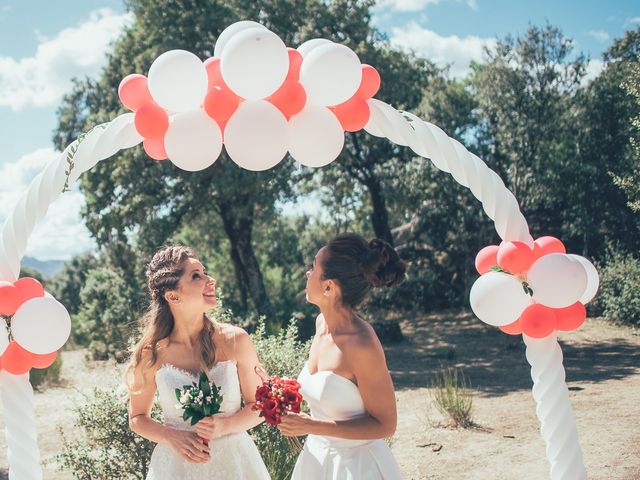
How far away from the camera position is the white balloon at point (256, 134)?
11.7 ft

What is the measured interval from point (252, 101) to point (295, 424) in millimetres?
1761

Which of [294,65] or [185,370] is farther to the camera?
[294,65]

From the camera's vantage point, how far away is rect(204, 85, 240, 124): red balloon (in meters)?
3.68

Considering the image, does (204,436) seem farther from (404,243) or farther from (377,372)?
Result: (404,243)

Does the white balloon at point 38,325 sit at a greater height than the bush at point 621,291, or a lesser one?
greater

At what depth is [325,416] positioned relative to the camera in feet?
11.0

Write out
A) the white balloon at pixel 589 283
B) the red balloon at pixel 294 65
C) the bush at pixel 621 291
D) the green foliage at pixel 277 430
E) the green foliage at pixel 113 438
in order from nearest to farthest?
1. the white balloon at pixel 589 283
2. the red balloon at pixel 294 65
3. the green foliage at pixel 277 430
4. the green foliage at pixel 113 438
5. the bush at pixel 621 291

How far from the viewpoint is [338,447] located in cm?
338

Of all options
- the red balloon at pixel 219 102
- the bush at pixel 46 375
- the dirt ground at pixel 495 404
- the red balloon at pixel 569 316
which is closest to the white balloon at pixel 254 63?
the red balloon at pixel 219 102

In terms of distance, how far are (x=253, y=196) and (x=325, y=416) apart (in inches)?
521

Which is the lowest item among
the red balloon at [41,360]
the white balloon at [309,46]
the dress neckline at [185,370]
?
the dress neckline at [185,370]

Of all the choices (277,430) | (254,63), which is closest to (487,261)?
(254,63)

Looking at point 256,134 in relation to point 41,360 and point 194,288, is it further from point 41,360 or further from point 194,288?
point 41,360

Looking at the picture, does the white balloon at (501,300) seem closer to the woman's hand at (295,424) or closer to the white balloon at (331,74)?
the woman's hand at (295,424)
